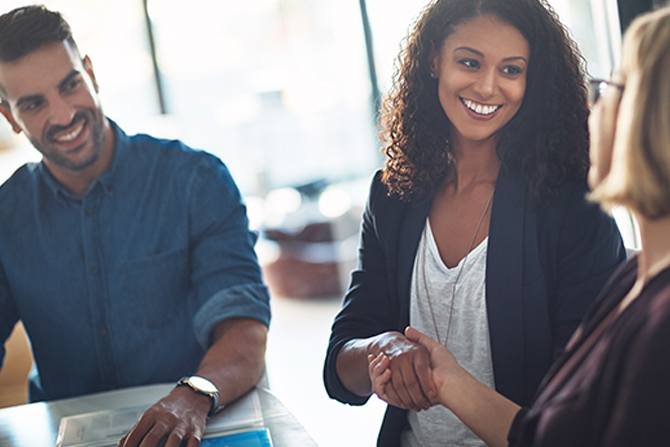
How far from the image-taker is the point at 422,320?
136cm

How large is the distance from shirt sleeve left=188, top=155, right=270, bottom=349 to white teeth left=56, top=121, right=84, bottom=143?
0.99 feet

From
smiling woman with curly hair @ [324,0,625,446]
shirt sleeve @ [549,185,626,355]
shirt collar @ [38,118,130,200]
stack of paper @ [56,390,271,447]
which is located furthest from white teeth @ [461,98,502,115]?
shirt collar @ [38,118,130,200]

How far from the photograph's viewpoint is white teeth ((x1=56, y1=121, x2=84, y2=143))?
161 centimetres

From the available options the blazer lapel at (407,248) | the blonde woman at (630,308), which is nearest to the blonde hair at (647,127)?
the blonde woman at (630,308)

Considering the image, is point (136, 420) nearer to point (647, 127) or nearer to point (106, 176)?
point (106, 176)

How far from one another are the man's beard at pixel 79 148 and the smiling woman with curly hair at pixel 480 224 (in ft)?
2.47

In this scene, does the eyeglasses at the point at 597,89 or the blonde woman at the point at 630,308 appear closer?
the blonde woman at the point at 630,308

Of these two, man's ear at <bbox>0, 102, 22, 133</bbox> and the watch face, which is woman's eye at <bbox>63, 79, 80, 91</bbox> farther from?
the watch face

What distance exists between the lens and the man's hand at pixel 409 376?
1052 millimetres

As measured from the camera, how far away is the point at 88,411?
1359 millimetres

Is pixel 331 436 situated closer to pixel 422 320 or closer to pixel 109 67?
pixel 422 320

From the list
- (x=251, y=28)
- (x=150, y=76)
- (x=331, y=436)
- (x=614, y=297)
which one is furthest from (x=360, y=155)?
(x=614, y=297)

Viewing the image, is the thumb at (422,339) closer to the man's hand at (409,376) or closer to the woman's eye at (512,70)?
the man's hand at (409,376)

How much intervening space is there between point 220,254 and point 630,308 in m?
1.04
